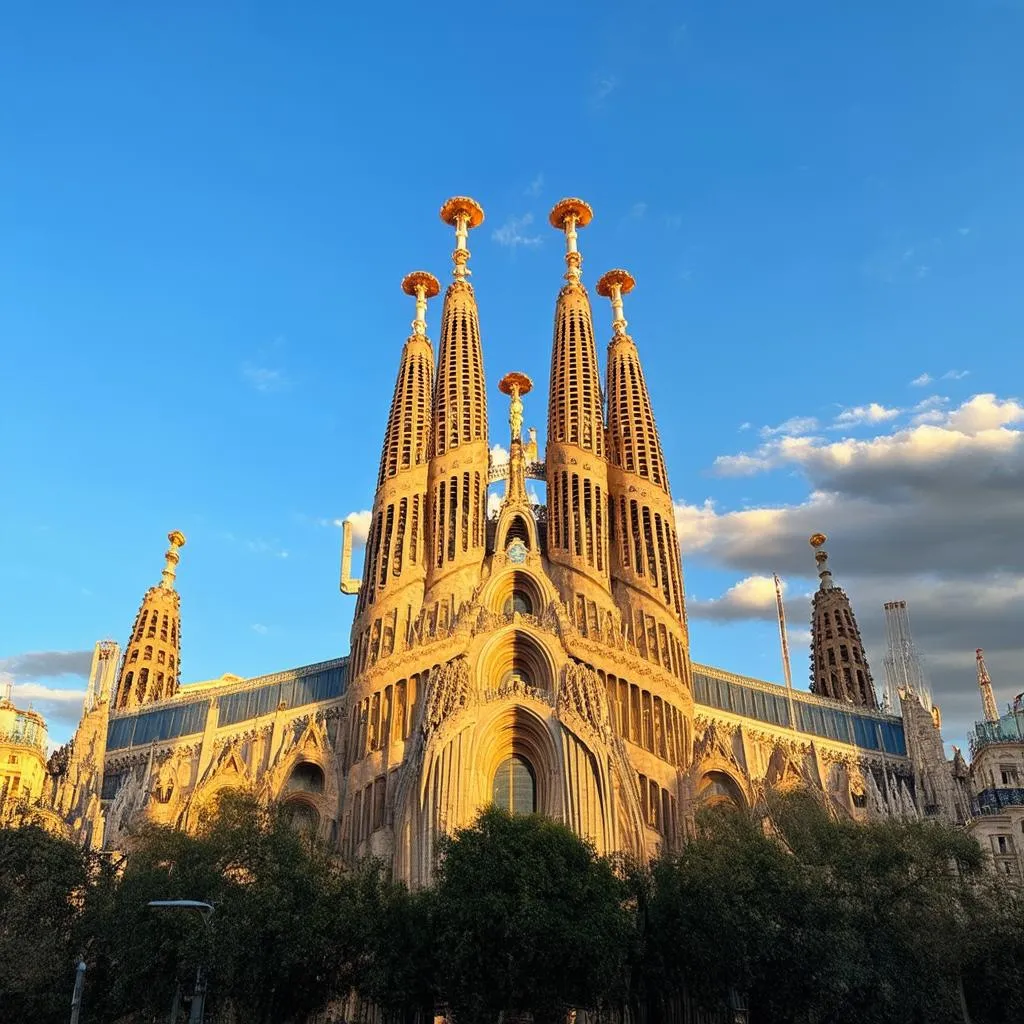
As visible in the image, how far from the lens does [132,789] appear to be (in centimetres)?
6719

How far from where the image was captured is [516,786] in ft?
184

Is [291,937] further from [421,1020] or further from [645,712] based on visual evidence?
[645,712]

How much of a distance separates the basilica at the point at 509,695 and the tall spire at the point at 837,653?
677 cm

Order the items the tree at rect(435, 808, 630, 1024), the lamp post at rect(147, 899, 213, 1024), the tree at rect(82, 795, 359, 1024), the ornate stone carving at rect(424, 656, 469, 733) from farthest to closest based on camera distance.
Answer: the ornate stone carving at rect(424, 656, 469, 733) → the tree at rect(435, 808, 630, 1024) → the tree at rect(82, 795, 359, 1024) → the lamp post at rect(147, 899, 213, 1024)

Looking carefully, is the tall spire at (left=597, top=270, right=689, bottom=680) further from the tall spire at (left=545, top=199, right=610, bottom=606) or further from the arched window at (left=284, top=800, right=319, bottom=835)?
the arched window at (left=284, top=800, right=319, bottom=835)

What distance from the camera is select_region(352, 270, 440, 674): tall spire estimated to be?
6253cm

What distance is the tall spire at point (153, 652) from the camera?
86.1m

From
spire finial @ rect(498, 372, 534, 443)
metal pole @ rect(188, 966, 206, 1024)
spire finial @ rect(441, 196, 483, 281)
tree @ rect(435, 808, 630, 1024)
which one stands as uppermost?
spire finial @ rect(441, 196, 483, 281)

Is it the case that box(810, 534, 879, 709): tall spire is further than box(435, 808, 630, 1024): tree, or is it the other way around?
box(810, 534, 879, 709): tall spire

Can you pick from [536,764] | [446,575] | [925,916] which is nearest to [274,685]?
[446,575]

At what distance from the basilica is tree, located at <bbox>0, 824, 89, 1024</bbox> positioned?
638 inches

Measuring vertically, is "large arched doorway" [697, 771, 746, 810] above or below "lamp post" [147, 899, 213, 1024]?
above

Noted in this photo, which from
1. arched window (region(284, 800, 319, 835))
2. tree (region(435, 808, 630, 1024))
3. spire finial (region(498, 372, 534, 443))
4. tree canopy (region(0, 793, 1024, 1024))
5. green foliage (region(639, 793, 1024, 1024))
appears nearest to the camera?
tree (region(435, 808, 630, 1024))

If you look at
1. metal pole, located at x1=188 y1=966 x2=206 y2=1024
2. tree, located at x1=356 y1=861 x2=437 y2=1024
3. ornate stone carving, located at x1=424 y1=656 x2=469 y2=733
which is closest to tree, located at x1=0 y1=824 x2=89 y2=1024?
metal pole, located at x1=188 y1=966 x2=206 y2=1024
